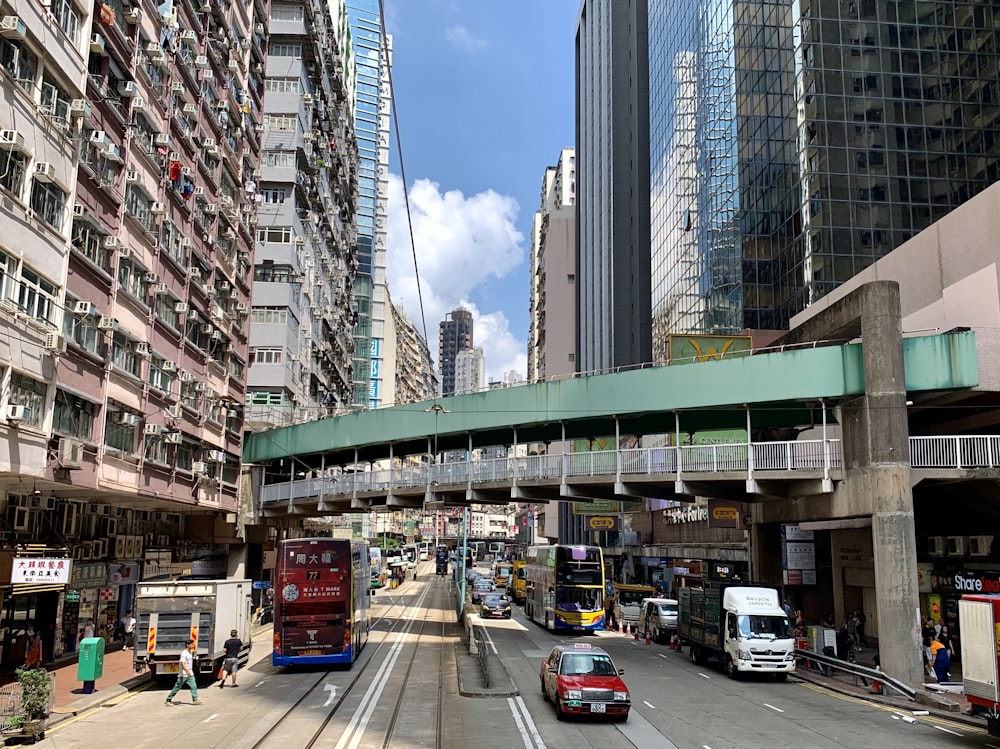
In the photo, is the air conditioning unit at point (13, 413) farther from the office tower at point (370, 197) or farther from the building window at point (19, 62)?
the office tower at point (370, 197)

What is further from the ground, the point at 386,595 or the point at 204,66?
the point at 204,66

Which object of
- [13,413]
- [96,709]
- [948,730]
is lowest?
[96,709]

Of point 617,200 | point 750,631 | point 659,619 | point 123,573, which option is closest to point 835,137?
point 659,619

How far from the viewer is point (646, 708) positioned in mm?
22594

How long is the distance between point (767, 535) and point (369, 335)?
89031 mm

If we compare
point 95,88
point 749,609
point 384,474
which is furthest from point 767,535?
point 95,88

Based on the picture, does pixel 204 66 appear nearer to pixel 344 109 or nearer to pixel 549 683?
pixel 549 683

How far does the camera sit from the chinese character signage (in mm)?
22219

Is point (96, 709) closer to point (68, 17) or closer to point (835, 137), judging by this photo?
point (68, 17)

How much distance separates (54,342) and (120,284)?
7.23m

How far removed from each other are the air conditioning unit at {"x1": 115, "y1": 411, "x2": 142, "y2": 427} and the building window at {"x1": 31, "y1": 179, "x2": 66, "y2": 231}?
26.1ft

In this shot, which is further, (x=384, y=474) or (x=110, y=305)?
(x=384, y=474)

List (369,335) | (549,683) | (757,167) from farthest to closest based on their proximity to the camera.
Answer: (369,335)
(757,167)
(549,683)

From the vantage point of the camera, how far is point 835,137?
218ft
